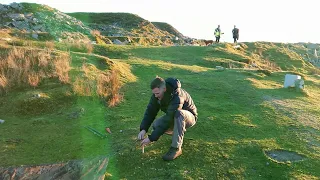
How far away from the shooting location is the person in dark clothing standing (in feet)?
18.7

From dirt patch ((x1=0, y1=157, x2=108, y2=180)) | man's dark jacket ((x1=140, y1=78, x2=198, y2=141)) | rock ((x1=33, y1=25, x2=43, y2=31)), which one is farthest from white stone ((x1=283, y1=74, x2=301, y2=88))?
rock ((x1=33, y1=25, x2=43, y2=31))

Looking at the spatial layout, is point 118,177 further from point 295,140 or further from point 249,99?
point 249,99

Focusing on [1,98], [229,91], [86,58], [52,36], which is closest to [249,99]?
[229,91]

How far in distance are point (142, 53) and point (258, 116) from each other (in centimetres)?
958

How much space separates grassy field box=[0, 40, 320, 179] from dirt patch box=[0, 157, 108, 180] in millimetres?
232

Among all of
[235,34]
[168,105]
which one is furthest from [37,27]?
[168,105]

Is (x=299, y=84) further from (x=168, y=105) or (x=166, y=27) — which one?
(x=166, y=27)

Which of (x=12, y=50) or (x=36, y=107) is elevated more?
(x=12, y=50)

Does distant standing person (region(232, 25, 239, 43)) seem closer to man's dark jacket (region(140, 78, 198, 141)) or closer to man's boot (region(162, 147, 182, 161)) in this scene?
man's dark jacket (region(140, 78, 198, 141))

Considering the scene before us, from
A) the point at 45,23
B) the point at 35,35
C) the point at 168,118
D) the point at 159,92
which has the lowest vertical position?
the point at 168,118

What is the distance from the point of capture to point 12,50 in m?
10.9

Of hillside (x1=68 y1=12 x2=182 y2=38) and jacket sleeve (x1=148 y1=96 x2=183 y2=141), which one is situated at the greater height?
hillside (x1=68 y1=12 x2=182 y2=38)

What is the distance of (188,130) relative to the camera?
7.34 meters

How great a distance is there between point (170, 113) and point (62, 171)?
83.9 inches
